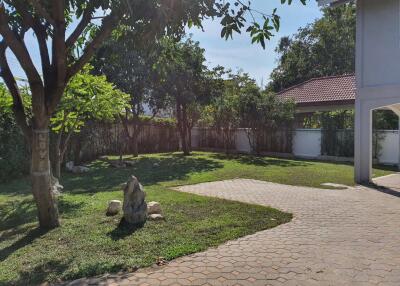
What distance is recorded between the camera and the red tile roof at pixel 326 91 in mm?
20734

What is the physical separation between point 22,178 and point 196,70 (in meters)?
10.0

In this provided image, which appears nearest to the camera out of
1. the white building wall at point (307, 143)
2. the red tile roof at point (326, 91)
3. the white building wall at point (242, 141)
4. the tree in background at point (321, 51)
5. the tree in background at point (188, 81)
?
the tree in background at point (188, 81)

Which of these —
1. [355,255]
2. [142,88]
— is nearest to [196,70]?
[142,88]

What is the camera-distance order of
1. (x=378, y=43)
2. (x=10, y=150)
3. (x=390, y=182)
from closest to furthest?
1. (x=378, y=43)
2. (x=390, y=182)
3. (x=10, y=150)

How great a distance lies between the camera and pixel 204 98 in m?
20.9

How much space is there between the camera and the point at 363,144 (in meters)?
12.2

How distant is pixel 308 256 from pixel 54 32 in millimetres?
4680

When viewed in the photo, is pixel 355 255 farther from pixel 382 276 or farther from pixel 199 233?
pixel 199 233

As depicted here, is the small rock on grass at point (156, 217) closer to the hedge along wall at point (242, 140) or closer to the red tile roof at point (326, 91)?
the hedge along wall at point (242, 140)

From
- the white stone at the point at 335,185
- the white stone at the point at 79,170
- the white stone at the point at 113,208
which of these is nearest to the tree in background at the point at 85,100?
the white stone at the point at 113,208

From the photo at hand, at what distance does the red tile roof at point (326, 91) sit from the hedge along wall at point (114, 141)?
7516 mm

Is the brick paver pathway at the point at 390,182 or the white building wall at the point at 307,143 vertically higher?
the white building wall at the point at 307,143

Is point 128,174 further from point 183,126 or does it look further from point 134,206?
point 183,126

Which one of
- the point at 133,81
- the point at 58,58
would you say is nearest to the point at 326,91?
the point at 133,81
